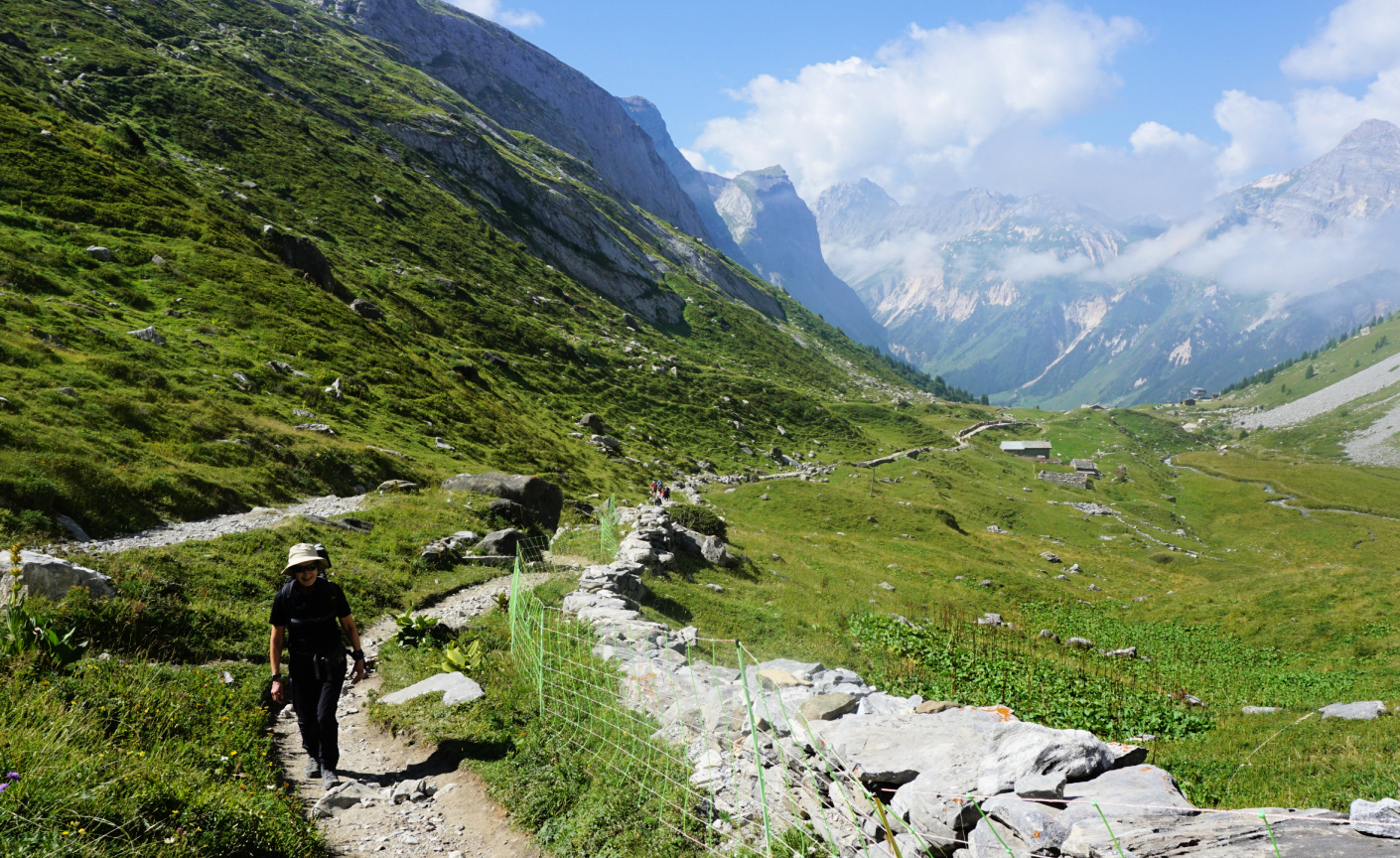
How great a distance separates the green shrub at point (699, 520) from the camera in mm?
35156

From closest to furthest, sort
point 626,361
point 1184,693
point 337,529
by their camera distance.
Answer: point 1184,693
point 337,529
point 626,361

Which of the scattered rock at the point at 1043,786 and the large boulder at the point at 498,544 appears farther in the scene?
the large boulder at the point at 498,544

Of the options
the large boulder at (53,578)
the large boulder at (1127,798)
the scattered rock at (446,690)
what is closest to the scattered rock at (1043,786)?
the large boulder at (1127,798)

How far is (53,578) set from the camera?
10672 millimetres

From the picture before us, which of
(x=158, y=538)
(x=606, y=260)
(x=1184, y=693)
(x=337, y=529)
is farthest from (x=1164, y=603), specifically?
(x=606, y=260)

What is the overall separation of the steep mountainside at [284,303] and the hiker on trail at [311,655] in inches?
433

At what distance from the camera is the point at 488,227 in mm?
123312

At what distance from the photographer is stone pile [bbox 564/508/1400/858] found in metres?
5.68

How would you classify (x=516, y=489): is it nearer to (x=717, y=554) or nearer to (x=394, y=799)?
(x=717, y=554)

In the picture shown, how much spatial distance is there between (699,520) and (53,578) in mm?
27676

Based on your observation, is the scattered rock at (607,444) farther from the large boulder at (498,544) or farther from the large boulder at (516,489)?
the large boulder at (498,544)

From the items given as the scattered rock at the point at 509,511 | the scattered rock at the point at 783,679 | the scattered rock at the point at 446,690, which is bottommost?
the scattered rock at the point at 509,511

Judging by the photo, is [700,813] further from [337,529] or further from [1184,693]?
[337,529]

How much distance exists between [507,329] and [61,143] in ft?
147
